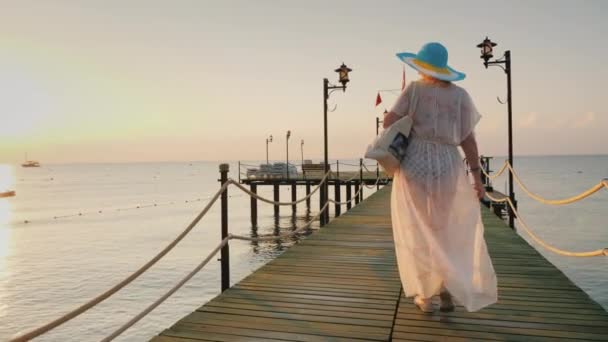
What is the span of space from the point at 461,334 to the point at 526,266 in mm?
2525

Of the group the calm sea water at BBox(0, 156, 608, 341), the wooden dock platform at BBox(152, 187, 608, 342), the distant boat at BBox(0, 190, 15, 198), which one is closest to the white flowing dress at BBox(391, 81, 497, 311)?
the wooden dock platform at BBox(152, 187, 608, 342)

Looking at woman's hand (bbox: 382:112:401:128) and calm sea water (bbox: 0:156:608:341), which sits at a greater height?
woman's hand (bbox: 382:112:401:128)

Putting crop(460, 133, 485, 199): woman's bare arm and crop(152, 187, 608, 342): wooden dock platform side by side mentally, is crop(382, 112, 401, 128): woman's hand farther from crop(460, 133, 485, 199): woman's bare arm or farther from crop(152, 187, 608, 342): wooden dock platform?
crop(152, 187, 608, 342): wooden dock platform

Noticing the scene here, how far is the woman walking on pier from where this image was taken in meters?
3.28

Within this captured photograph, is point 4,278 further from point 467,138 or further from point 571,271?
point 571,271

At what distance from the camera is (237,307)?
12.6 ft

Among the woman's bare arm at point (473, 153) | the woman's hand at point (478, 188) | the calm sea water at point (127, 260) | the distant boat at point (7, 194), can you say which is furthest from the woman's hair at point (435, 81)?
the distant boat at point (7, 194)

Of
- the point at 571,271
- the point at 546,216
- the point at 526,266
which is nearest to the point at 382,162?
the point at 526,266

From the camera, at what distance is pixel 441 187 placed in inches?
130

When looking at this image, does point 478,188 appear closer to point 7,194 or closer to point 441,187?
point 441,187

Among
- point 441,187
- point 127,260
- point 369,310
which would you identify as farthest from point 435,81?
point 127,260

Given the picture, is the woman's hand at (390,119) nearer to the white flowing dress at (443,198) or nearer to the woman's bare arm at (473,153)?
the white flowing dress at (443,198)

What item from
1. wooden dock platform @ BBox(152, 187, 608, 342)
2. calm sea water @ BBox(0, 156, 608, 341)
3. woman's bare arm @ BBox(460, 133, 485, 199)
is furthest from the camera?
calm sea water @ BBox(0, 156, 608, 341)

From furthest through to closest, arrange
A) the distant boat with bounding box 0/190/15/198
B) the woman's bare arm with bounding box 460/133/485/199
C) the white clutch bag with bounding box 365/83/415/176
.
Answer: the distant boat with bounding box 0/190/15/198, the woman's bare arm with bounding box 460/133/485/199, the white clutch bag with bounding box 365/83/415/176
